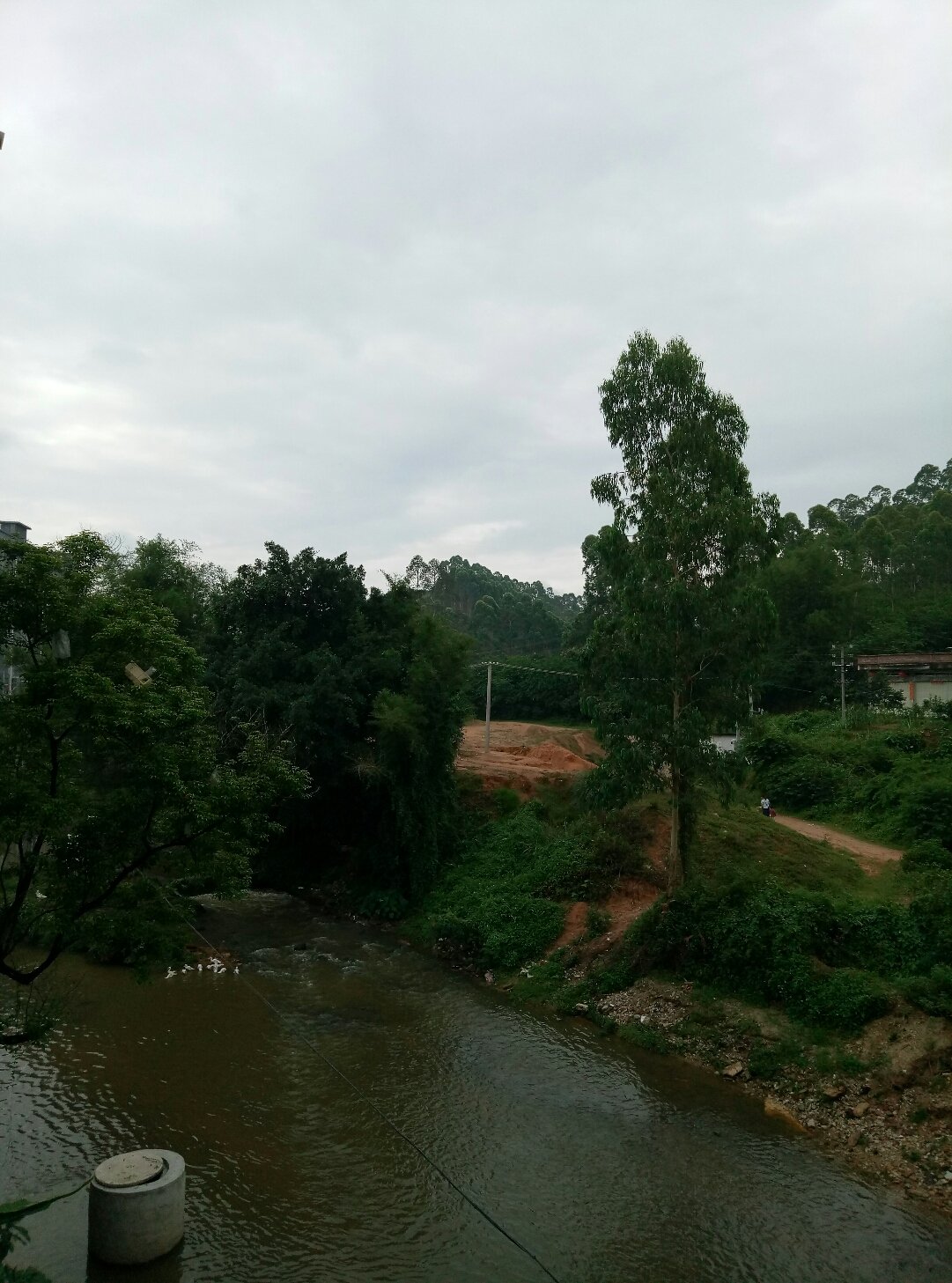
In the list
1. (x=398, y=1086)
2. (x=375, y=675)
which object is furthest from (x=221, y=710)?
(x=398, y=1086)

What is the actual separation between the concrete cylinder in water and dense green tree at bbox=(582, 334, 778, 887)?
11432 mm

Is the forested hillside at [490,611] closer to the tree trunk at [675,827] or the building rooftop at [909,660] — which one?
the building rooftop at [909,660]

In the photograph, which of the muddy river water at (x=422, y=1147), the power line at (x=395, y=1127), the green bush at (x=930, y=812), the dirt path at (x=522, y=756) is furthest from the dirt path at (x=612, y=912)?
the green bush at (x=930, y=812)

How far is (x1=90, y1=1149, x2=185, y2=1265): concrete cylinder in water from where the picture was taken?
8875mm

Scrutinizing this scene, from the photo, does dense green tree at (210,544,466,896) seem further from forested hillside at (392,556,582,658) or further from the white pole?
forested hillside at (392,556,582,658)

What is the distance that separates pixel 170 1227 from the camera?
9195 mm

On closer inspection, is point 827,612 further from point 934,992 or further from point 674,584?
point 934,992

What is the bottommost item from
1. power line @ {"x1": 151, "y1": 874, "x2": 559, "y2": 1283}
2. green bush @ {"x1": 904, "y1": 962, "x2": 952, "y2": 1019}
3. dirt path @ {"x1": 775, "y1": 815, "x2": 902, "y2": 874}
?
power line @ {"x1": 151, "y1": 874, "x2": 559, "y2": 1283}

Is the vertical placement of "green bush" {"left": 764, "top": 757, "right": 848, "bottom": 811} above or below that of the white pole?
below

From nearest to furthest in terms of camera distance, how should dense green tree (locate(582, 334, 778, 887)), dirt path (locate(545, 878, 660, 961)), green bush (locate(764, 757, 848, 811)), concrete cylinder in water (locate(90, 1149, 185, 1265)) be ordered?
concrete cylinder in water (locate(90, 1149, 185, 1265)) < dense green tree (locate(582, 334, 778, 887)) < dirt path (locate(545, 878, 660, 961)) < green bush (locate(764, 757, 848, 811))

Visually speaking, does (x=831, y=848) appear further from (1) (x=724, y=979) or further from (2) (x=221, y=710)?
(2) (x=221, y=710)

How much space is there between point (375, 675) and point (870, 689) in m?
27.7

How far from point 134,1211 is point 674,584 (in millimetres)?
13652

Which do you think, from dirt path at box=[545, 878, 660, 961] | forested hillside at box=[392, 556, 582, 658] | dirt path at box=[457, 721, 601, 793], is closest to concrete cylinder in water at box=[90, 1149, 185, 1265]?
dirt path at box=[545, 878, 660, 961]
